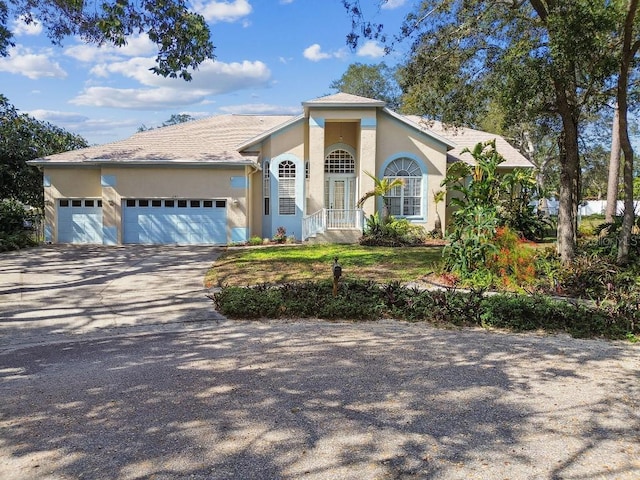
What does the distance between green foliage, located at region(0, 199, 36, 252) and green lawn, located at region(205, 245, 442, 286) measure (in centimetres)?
776

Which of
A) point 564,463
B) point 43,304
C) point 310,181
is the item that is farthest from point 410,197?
point 564,463

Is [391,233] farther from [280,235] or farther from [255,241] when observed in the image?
[255,241]

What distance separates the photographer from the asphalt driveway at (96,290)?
27.4 feet

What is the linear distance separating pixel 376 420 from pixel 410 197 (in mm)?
17023

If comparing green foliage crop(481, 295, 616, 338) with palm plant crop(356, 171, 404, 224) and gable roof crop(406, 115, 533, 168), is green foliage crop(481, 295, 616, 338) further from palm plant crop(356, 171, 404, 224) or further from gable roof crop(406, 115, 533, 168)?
gable roof crop(406, 115, 533, 168)

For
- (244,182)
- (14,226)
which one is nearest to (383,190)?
(244,182)

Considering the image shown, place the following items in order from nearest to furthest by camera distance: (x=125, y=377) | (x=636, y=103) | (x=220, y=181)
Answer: (x=125, y=377)
(x=636, y=103)
(x=220, y=181)

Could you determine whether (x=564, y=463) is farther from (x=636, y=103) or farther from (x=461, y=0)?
(x=636, y=103)

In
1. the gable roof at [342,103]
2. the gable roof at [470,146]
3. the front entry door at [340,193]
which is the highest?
the gable roof at [342,103]

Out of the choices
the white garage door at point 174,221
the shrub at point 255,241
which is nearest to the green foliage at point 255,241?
the shrub at point 255,241

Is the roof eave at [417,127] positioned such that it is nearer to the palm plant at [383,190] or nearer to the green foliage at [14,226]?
the palm plant at [383,190]

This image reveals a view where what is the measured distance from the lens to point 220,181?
63.6ft

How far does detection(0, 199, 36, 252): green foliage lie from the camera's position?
57.6 ft

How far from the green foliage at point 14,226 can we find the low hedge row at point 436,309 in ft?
39.6
